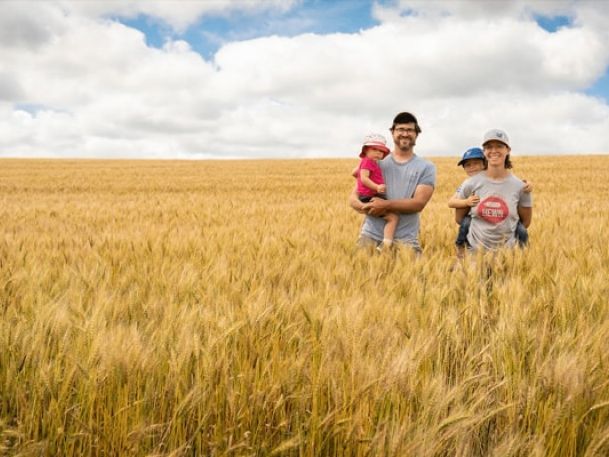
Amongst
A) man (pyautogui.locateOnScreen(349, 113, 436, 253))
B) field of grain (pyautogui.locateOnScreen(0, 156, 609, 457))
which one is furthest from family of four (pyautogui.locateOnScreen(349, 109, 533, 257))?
field of grain (pyautogui.locateOnScreen(0, 156, 609, 457))

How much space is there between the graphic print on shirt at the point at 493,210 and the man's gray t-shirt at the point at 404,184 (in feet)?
1.49

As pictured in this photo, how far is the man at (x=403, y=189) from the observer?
13.6 feet

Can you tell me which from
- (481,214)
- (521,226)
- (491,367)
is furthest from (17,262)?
(521,226)

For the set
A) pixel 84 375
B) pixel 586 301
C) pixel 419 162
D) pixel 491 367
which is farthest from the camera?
pixel 419 162

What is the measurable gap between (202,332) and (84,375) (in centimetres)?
47

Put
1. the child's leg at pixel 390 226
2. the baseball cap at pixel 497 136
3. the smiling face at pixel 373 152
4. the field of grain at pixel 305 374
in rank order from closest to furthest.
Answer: the field of grain at pixel 305 374 → the baseball cap at pixel 497 136 → the child's leg at pixel 390 226 → the smiling face at pixel 373 152

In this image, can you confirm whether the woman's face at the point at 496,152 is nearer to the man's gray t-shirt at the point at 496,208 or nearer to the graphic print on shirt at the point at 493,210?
the man's gray t-shirt at the point at 496,208

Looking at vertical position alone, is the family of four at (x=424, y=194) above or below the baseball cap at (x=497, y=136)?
below

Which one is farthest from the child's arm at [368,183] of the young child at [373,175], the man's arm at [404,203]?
the man's arm at [404,203]

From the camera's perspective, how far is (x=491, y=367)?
5.58ft

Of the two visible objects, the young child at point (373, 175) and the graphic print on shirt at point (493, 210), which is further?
the young child at point (373, 175)

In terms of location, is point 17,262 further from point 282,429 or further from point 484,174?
point 484,174

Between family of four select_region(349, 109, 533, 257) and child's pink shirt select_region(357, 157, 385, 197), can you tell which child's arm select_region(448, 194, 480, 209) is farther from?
child's pink shirt select_region(357, 157, 385, 197)

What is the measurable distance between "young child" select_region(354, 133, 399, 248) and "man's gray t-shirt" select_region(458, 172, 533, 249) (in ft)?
2.16
